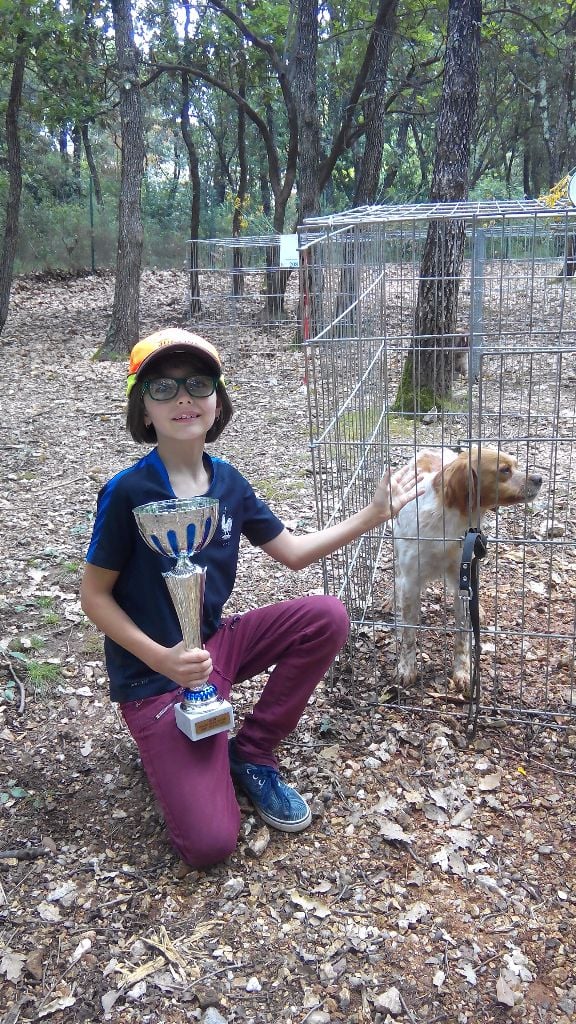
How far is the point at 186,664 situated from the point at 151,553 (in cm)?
42

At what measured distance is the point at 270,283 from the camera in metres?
12.8

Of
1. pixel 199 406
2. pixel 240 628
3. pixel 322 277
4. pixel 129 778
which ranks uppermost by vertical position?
pixel 322 277

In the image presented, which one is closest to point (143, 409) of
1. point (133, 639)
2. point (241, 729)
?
point (133, 639)

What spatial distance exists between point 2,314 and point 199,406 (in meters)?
11.5

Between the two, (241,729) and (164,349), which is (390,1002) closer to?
(241,729)

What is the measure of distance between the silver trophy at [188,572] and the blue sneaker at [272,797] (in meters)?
0.38

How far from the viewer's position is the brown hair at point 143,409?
7.80 feet

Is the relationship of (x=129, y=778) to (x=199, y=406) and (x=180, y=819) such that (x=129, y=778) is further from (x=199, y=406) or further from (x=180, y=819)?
(x=199, y=406)

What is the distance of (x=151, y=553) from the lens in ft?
8.23

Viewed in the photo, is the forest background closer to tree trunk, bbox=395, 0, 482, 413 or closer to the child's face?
tree trunk, bbox=395, 0, 482, 413

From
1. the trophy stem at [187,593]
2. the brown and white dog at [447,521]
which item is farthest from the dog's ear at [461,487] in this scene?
the trophy stem at [187,593]

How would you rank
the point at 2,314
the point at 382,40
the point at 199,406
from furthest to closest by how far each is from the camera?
the point at 2,314, the point at 382,40, the point at 199,406

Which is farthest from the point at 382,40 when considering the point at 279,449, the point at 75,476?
the point at 75,476

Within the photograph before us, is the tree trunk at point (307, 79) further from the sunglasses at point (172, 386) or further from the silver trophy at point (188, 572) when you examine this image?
the silver trophy at point (188, 572)
